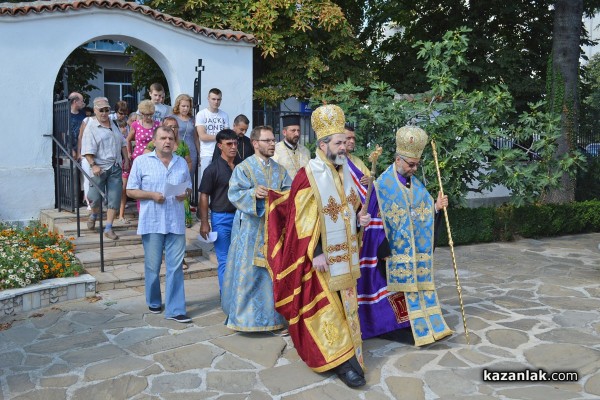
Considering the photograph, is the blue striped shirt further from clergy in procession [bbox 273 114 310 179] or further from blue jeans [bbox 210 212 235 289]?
clergy in procession [bbox 273 114 310 179]

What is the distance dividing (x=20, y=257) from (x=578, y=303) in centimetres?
625

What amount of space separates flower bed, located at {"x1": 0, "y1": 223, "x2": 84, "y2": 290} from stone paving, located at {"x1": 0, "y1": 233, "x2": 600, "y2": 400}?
0.45 m

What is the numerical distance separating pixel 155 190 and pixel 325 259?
7.05 ft

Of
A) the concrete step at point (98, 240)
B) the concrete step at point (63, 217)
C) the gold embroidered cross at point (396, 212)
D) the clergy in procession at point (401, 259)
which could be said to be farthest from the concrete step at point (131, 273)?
the gold embroidered cross at point (396, 212)

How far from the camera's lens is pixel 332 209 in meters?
4.85

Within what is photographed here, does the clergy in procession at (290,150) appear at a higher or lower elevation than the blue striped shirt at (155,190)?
higher

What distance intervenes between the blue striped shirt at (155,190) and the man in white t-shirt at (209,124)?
9.46 feet

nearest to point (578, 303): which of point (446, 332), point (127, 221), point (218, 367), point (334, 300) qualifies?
point (446, 332)

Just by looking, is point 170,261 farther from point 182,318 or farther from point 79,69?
point 79,69

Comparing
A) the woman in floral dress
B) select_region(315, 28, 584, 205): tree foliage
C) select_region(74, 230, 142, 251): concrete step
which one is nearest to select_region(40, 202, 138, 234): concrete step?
select_region(74, 230, 142, 251): concrete step

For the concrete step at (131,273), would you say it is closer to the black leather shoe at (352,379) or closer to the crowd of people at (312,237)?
the crowd of people at (312,237)

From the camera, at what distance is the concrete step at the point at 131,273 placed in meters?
7.31

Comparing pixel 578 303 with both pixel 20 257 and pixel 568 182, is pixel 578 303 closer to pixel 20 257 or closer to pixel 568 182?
pixel 20 257

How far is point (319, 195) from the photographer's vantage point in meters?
4.80
